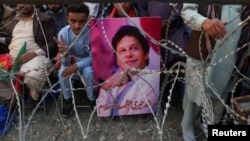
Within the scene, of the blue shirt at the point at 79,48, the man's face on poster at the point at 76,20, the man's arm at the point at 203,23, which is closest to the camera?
the man's arm at the point at 203,23

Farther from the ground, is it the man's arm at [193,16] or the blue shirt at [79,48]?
the man's arm at [193,16]

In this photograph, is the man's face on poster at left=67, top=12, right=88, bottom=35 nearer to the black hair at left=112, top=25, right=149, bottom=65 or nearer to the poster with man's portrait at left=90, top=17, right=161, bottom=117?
the poster with man's portrait at left=90, top=17, right=161, bottom=117

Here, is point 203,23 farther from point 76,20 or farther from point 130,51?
point 76,20

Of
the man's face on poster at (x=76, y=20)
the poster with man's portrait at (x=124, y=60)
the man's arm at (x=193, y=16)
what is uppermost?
the man's arm at (x=193, y=16)

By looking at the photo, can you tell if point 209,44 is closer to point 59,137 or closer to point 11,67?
point 59,137

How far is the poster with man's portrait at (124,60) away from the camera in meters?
2.76

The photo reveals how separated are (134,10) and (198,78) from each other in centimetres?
178

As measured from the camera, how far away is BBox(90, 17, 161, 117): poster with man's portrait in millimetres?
2758

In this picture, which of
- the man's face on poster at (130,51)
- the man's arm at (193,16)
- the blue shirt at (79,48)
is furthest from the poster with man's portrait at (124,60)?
the man's arm at (193,16)

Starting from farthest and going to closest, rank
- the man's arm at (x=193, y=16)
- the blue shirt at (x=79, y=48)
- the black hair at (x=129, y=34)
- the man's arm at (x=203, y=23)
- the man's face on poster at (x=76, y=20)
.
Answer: the blue shirt at (x=79, y=48)
the man's face on poster at (x=76, y=20)
the black hair at (x=129, y=34)
the man's arm at (x=193, y=16)
the man's arm at (x=203, y=23)

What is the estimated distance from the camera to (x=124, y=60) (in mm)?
2773

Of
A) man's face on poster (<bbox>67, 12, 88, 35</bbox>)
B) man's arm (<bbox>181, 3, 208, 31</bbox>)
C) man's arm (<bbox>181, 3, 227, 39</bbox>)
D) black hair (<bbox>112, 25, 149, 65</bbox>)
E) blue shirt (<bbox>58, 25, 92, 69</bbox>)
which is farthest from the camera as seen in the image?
blue shirt (<bbox>58, 25, 92, 69</bbox>)

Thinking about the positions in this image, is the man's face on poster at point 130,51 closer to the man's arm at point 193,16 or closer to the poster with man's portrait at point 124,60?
the poster with man's portrait at point 124,60

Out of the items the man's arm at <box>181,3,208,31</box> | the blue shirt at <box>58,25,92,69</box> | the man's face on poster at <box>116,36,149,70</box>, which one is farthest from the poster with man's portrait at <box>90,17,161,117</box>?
the man's arm at <box>181,3,208,31</box>
